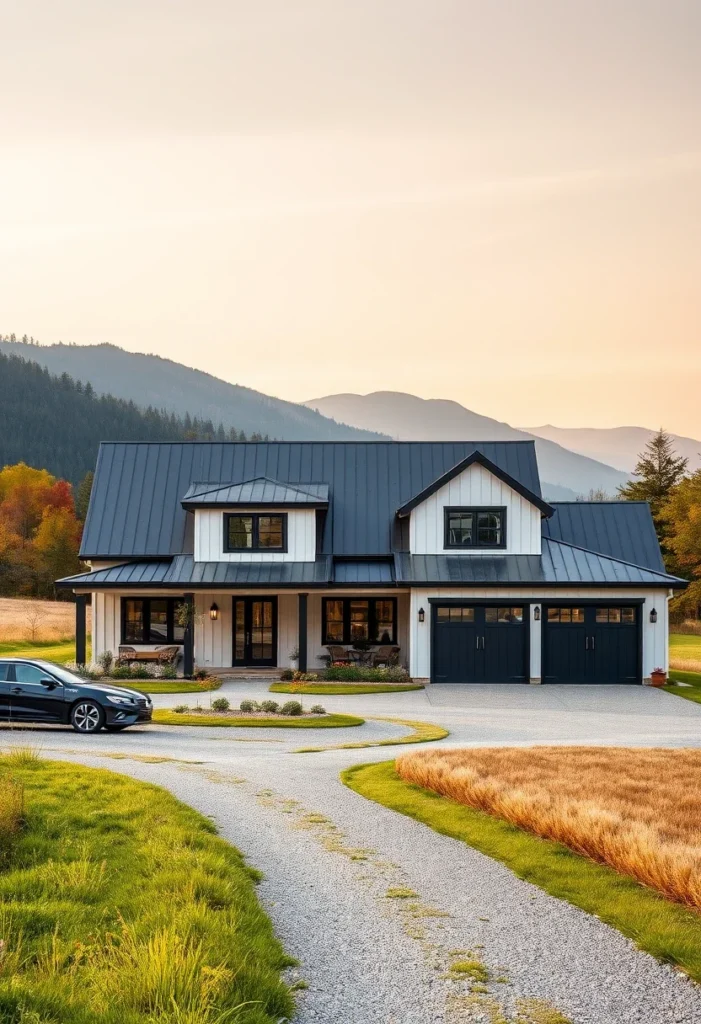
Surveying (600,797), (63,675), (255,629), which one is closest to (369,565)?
(255,629)

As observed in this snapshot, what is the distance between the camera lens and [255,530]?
34000mm

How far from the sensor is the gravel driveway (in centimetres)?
596

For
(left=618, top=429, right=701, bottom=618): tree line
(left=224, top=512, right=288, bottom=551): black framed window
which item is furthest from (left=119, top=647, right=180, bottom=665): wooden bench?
(left=618, top=429, right=701, bottom=618): tree line

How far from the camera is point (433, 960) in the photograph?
21.7 ft

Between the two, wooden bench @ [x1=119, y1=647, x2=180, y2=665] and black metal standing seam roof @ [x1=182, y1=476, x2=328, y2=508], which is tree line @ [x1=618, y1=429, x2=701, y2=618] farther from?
wooden bench @ [x1=119, y1=647, x2=180, y2=665]

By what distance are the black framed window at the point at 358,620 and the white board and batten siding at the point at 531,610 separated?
8.45 ft

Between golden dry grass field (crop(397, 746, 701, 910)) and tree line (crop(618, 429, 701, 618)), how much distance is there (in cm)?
5198

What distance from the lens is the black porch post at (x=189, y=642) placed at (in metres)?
32.0

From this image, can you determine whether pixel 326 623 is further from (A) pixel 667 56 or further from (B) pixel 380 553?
(A) pixel 667 56

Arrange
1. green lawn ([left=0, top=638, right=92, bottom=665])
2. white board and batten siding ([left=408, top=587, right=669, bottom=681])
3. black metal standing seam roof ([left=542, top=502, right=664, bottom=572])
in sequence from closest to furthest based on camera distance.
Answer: white board and batten siding ([left=408, top=587, right=669, bottom=681]), black metal standing seam roof ([left=542, top=502, right=664, bottom=572]), green lawn ([left=0, top=638, right=92, bottom=665])

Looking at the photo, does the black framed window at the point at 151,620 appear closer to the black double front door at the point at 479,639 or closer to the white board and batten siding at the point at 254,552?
the white board and batten siding at the point at 254,552

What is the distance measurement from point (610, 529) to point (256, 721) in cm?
1878

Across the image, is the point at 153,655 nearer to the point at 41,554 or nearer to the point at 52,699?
the point at 52,699

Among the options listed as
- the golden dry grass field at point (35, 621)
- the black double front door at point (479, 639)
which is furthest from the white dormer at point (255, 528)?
the golden dry grass field at point (35, 621)
